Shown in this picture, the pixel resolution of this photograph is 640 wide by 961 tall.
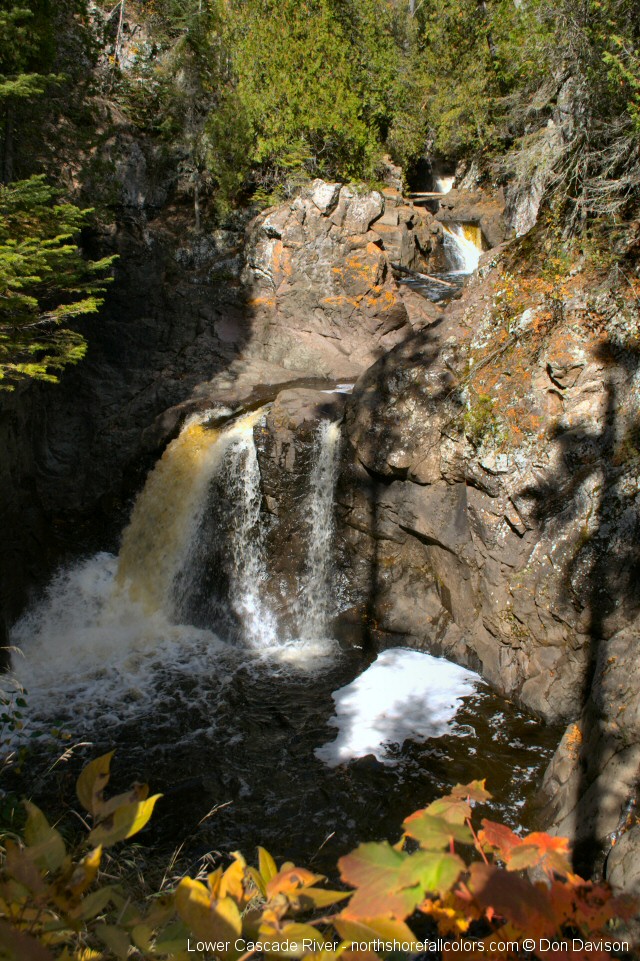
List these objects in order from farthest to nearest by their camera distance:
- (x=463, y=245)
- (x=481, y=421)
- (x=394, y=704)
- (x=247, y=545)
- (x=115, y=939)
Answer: (x=463, y=245) < (x=247, y=545) < (x=481, y=421) < (x=394, y=704) < (x=115, y=939)

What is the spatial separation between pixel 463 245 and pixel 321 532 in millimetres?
10770

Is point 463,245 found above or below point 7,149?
above

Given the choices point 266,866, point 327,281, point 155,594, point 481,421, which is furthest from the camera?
point 327,281

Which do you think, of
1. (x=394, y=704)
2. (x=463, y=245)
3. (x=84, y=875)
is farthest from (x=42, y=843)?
(x=463, y=245)

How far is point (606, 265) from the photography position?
645 centimetres

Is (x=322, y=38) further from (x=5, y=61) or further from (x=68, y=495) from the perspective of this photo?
(x=68, y=495)

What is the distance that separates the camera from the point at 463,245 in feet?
51.4

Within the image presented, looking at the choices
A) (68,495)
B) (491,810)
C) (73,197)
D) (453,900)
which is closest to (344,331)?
(73,197)

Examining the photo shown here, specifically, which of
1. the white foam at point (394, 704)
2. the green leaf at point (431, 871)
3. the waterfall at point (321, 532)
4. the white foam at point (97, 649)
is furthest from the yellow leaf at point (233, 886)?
the waterfall at point (321, 532)

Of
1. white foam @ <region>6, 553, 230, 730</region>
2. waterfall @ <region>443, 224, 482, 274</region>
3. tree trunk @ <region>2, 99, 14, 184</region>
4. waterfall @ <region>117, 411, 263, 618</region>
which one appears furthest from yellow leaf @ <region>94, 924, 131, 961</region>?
waterfall @ <region>443, 224, 482, 274</region>

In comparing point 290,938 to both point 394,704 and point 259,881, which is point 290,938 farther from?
point 394,704

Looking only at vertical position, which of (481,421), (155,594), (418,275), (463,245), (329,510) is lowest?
(155,594)

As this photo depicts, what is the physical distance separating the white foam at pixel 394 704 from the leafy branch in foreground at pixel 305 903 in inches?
191

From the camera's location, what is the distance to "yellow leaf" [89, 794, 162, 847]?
41.8 inches
